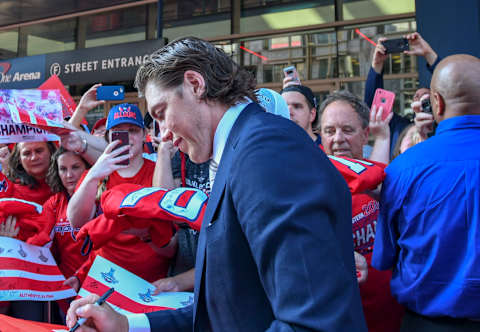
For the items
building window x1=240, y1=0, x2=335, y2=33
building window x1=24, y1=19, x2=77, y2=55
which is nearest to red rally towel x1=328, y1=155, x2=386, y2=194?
building window x1=240, y1=0, x2=335, y2=33

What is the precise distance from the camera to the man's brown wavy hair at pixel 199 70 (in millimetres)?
1161

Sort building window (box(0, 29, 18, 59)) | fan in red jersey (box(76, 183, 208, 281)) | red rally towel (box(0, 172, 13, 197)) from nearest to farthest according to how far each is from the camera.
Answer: fan in red jersey (box(76, 183, 208, 281)), red rally towel (box(0, 172, 13, 197)), building window (box(0, 29, 18, 59))

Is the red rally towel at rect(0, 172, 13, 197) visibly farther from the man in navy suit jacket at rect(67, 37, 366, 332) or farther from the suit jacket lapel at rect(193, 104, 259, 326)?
the suit jacket lapel at rect(193, 104, 259, 326)

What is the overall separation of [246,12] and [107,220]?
23.8 feet

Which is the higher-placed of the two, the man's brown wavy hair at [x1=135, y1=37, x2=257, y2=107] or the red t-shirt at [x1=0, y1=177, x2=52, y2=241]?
the man's brown wavy hair at [x1=135, y1=37, x2=257, y2=107]

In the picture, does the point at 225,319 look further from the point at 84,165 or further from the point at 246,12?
the point at 246,12

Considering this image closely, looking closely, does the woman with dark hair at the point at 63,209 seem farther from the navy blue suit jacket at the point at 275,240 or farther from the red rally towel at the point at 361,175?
the navy blue suit jacket at the point at 275,240

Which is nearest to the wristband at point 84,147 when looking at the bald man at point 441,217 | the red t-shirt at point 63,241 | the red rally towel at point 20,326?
the red t-shirt at point 63,241

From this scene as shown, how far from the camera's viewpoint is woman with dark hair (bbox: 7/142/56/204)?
3311 mm

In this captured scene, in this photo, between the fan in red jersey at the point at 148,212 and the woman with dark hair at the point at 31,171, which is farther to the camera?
the woman with dark hair at the point at 31,171

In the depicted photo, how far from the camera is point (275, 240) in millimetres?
803

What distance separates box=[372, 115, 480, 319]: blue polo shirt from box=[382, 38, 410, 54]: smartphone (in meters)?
1.76

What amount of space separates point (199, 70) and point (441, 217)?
1.02 metres

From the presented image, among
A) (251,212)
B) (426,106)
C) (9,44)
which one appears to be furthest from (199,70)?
(9,44)
